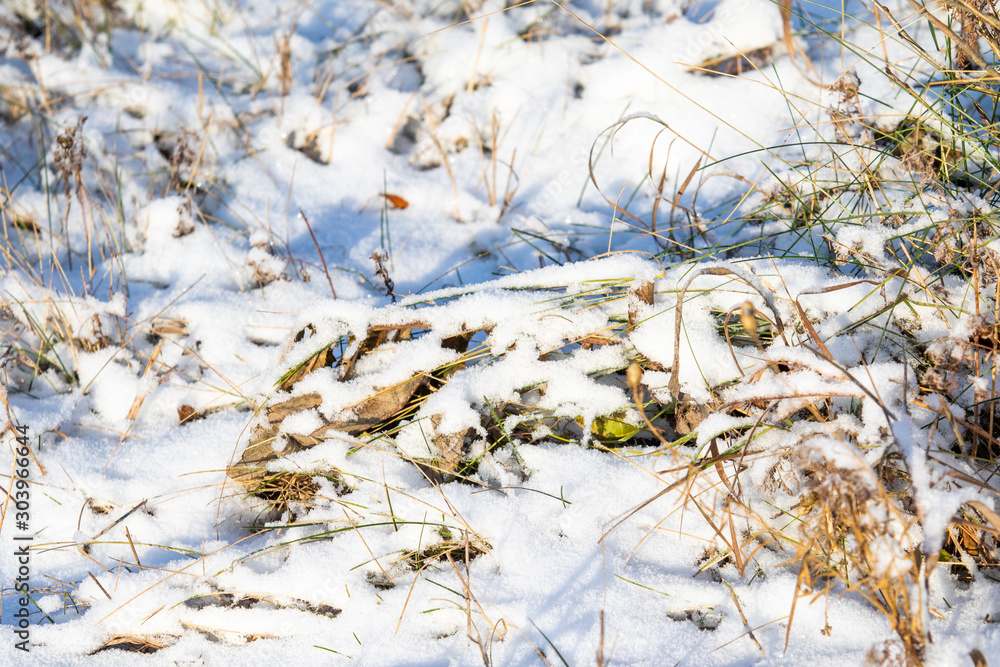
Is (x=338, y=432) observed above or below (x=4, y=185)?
below

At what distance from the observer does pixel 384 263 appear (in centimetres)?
175

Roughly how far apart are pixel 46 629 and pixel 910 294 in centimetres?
192

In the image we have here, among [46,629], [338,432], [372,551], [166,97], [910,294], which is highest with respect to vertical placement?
[166,97]

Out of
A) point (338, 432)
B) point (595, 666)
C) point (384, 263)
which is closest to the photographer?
point (595, 666)

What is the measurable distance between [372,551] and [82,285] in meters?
1.30

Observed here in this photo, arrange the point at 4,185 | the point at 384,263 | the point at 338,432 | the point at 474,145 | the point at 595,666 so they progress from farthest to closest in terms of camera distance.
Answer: the point at 474,145, the point at 4,185, the point at 384,263, the point at 338,432, the point at 595,666

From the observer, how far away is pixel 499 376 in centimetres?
134

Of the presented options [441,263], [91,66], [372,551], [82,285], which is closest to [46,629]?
[372,551]

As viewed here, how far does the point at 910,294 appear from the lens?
1.22 meters

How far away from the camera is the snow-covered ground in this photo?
1.11 meters

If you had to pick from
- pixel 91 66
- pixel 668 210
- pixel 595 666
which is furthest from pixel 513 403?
pixel 91 66

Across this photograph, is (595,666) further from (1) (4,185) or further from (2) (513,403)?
(1) (4,185)

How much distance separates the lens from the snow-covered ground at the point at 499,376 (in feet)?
3.65

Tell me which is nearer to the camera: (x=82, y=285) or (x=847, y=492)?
(x=847, y=492)
